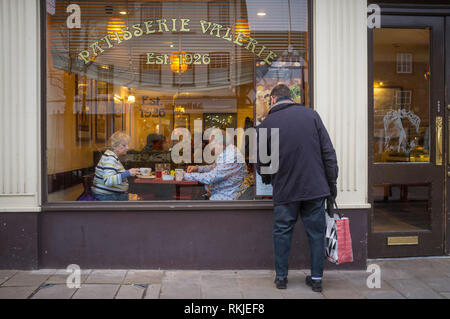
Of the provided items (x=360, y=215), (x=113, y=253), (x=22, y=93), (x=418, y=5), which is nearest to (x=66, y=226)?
(x=113, y=253)

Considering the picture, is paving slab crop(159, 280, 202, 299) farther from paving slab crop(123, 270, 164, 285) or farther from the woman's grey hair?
the woman's grey hair

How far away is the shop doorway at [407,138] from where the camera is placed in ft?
15.7

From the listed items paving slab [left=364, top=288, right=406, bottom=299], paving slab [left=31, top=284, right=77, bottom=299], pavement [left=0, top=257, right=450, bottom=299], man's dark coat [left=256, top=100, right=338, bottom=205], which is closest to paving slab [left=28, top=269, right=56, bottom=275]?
pavement [left=0, top=257, right=450, bottom=299]

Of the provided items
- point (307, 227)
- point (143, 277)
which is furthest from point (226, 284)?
point (307, 227)

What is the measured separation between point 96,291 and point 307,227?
215cm

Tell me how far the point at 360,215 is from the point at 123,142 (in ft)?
9.86

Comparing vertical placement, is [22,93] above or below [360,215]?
above

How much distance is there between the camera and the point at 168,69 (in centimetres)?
516

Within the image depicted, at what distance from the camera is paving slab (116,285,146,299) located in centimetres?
369

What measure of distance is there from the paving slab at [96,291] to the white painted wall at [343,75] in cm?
263

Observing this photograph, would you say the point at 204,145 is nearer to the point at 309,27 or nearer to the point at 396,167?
the point at 309,27

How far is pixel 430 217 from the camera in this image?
4848 millimetres

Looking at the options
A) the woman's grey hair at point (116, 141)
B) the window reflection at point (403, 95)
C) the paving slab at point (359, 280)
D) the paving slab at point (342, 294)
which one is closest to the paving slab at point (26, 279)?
the woman's grey hair at point (116, 141)

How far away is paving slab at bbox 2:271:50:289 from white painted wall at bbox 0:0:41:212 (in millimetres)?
701
